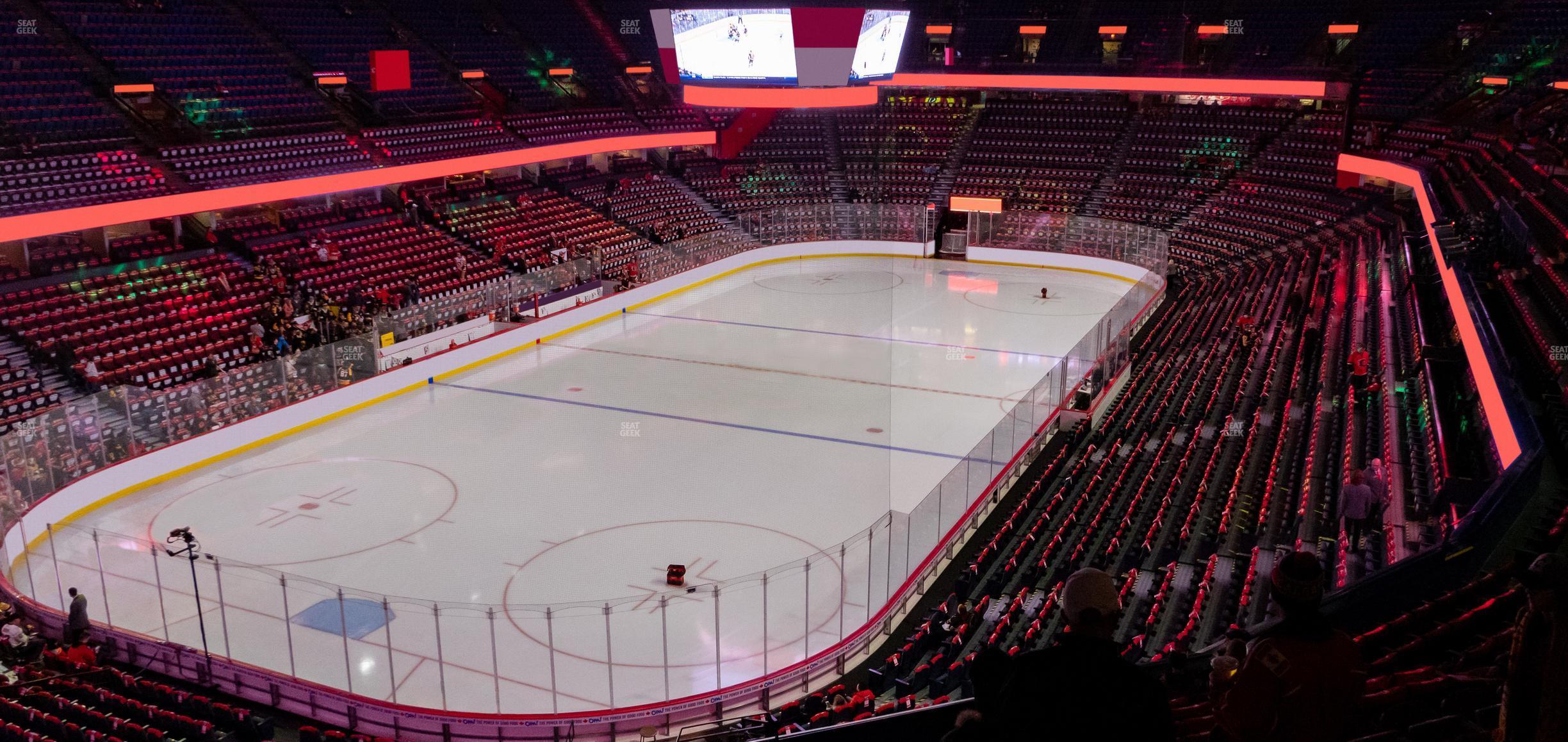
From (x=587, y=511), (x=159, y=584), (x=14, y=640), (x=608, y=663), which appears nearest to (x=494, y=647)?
A: (x=608, y=663)

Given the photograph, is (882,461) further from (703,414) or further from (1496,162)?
(1496,162)

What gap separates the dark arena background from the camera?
832 cm

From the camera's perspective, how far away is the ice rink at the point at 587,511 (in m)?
10.0

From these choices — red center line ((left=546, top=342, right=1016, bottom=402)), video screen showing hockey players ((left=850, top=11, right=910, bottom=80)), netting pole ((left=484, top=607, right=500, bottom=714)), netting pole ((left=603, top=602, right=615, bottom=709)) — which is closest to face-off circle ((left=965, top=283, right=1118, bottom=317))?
red center line ((left=546, top=342, right=1016, bottom=402))

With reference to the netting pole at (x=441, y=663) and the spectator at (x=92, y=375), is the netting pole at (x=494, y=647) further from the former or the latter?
the spectator at (x=92, y=375)

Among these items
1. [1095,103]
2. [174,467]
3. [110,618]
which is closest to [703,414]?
[174,467]

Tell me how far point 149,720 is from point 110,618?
2.76 m

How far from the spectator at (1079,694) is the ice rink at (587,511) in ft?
21.9

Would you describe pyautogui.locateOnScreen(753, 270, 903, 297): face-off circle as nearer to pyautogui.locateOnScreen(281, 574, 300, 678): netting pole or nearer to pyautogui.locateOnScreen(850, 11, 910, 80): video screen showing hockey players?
pyautogui.locateOnScreen(850, 11, 910, 80): video screen showing hockey players

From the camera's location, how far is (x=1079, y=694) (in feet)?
6.93

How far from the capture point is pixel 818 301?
90.9 ft

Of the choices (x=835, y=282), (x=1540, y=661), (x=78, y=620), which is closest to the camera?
(x=1540, y=661)

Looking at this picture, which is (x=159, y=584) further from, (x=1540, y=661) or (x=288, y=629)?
(x=1540, y=661)

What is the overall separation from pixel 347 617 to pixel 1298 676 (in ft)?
29.5
